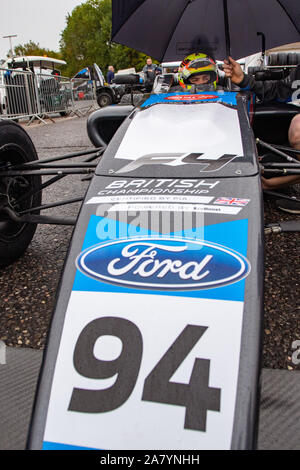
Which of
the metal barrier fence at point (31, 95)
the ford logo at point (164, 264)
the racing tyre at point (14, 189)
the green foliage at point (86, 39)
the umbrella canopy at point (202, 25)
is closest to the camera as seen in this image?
the ford logo at point (164, 264)

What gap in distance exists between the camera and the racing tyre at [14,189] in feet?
7.38

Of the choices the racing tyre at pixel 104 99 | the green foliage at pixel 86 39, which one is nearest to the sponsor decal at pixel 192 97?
the racing tyre at pixel 104 99

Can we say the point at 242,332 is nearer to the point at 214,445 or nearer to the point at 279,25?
the point at 214,445

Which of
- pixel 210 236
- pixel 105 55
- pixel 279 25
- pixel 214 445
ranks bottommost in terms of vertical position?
pixel 214 445

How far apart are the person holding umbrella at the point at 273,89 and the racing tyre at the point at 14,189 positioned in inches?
63.5

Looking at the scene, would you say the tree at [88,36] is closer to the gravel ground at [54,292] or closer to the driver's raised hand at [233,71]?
the driver's raised hand at [233,71]

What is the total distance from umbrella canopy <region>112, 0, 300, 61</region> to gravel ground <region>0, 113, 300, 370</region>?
1563mm

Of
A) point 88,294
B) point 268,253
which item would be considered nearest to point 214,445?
point 88,294

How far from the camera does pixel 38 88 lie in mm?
11484

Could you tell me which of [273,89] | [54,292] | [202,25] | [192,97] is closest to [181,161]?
[192,97]

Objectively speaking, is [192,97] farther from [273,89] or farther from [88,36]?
[88,36]

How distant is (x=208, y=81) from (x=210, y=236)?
177 centimetres

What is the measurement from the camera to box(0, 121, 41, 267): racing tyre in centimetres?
225

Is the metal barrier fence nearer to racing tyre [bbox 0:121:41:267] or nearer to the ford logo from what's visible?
racing tyre [bbox 0:121:41:267]
